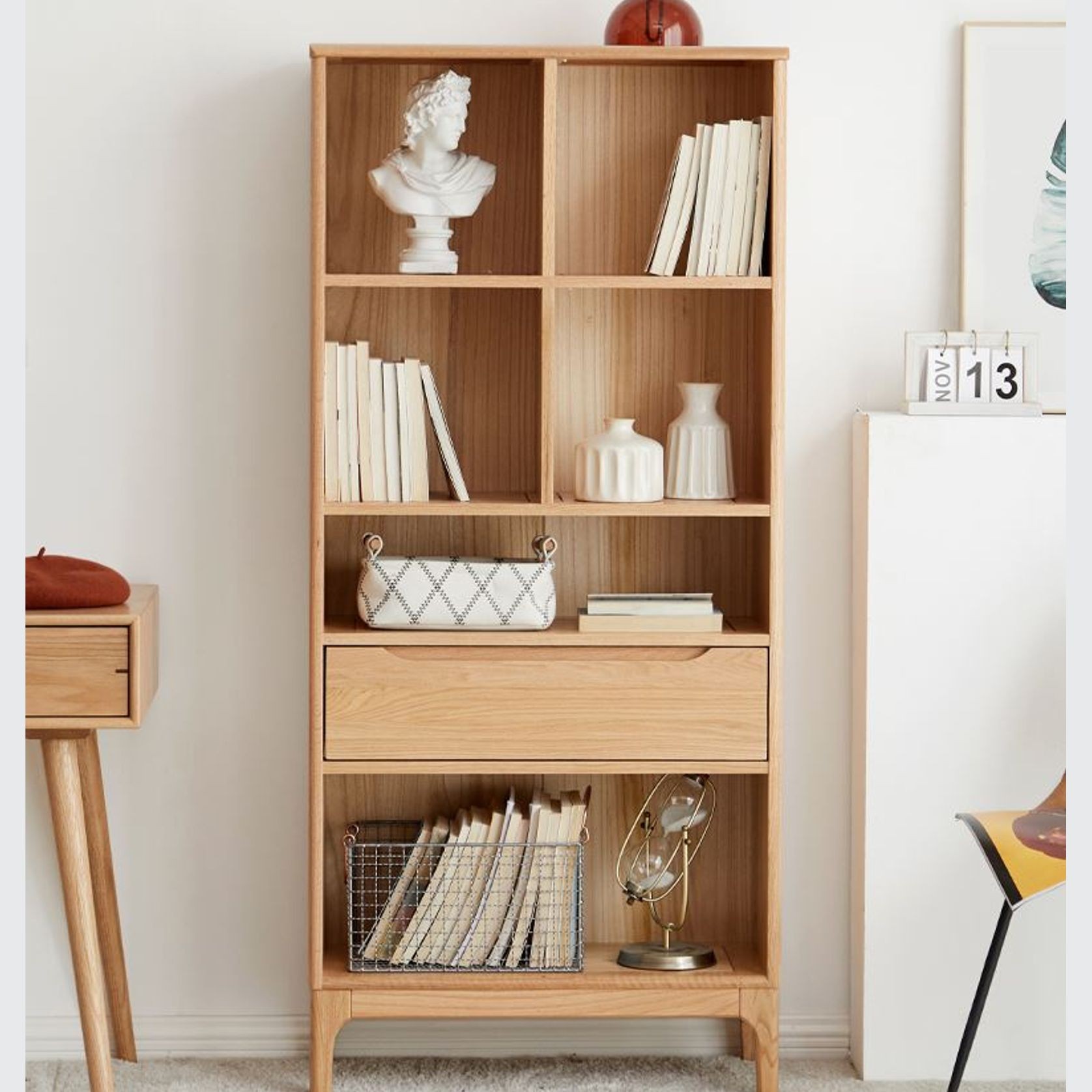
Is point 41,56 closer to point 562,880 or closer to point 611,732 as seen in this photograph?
point 611,732

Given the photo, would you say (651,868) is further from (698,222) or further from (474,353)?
(698,222)

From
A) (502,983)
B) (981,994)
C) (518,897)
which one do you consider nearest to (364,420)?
(518,897)

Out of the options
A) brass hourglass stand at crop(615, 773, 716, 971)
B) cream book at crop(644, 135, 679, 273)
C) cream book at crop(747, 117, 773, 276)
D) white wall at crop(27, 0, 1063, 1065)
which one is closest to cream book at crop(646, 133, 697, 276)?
cream book at crop(644, 135, 679, 273)

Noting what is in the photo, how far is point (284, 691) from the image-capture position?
266 cm

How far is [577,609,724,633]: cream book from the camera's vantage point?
2.42 metres

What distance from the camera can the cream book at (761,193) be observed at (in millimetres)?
2369

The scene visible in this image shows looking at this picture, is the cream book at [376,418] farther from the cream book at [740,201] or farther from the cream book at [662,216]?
the cream book at [740,201]

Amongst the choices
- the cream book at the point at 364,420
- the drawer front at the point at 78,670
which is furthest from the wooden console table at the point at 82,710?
the cream book at the point at 364,420

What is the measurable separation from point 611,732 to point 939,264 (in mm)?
1037

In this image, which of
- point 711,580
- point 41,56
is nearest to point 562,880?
point 711,580

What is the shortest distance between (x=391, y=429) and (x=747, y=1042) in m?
1.31

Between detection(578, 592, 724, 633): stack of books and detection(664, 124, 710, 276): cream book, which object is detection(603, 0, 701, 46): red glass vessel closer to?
detection(664, 124, 710, 276): cream book

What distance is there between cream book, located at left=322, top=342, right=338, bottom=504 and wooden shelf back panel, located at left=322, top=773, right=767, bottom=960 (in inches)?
23.2

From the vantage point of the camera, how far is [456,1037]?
2.70 metres
